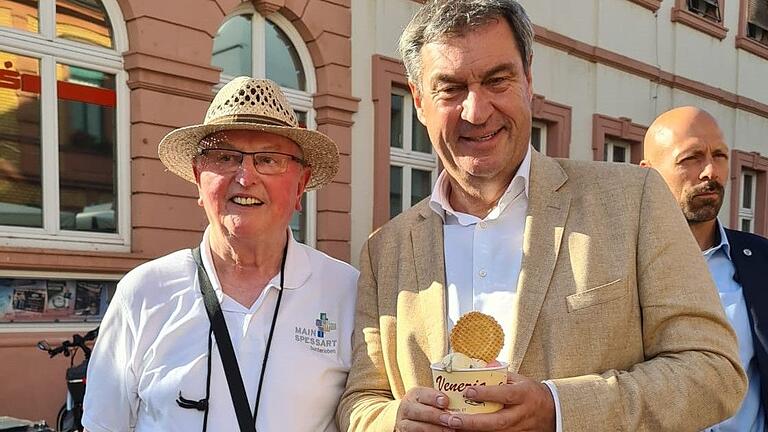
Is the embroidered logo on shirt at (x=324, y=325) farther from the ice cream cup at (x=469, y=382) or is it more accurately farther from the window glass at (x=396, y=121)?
the window glass at (x=396, y=121)

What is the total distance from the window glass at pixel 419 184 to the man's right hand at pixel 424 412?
715 cm

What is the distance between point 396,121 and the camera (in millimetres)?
8500

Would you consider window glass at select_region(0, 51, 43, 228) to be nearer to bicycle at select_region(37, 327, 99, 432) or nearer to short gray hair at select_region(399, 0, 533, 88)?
bicycle at select_region(37, 327, 99, 432)

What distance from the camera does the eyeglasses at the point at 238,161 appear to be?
2100mm

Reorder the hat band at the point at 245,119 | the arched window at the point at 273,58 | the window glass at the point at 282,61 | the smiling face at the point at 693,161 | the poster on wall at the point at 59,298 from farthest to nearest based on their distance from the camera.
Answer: the window glass at the point at 282,61
the arched window at the point at 273,58
the poster on wall at the point at 59,298
the smiling face at the point at 693,161
the hat band at the point at 245,119

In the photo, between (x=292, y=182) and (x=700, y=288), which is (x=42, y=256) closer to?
(x=292, y=182)

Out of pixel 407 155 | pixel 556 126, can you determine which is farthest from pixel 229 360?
pixel 556 126

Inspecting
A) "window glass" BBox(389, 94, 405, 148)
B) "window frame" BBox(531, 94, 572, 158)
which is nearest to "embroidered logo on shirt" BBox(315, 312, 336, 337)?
"window glass" BBox(389, 94, 405, 148)

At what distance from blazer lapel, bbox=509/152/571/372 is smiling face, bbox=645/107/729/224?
3.98 feet

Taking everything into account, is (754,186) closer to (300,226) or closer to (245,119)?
(300,226)

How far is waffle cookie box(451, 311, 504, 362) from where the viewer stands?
57.9 inches

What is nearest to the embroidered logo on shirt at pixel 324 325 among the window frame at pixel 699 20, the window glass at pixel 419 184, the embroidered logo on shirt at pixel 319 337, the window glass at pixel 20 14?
the embroidered logo on shirt at pixel 319 337

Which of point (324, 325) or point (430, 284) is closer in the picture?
point (430, 284)

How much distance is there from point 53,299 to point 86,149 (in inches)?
A: 52.5
